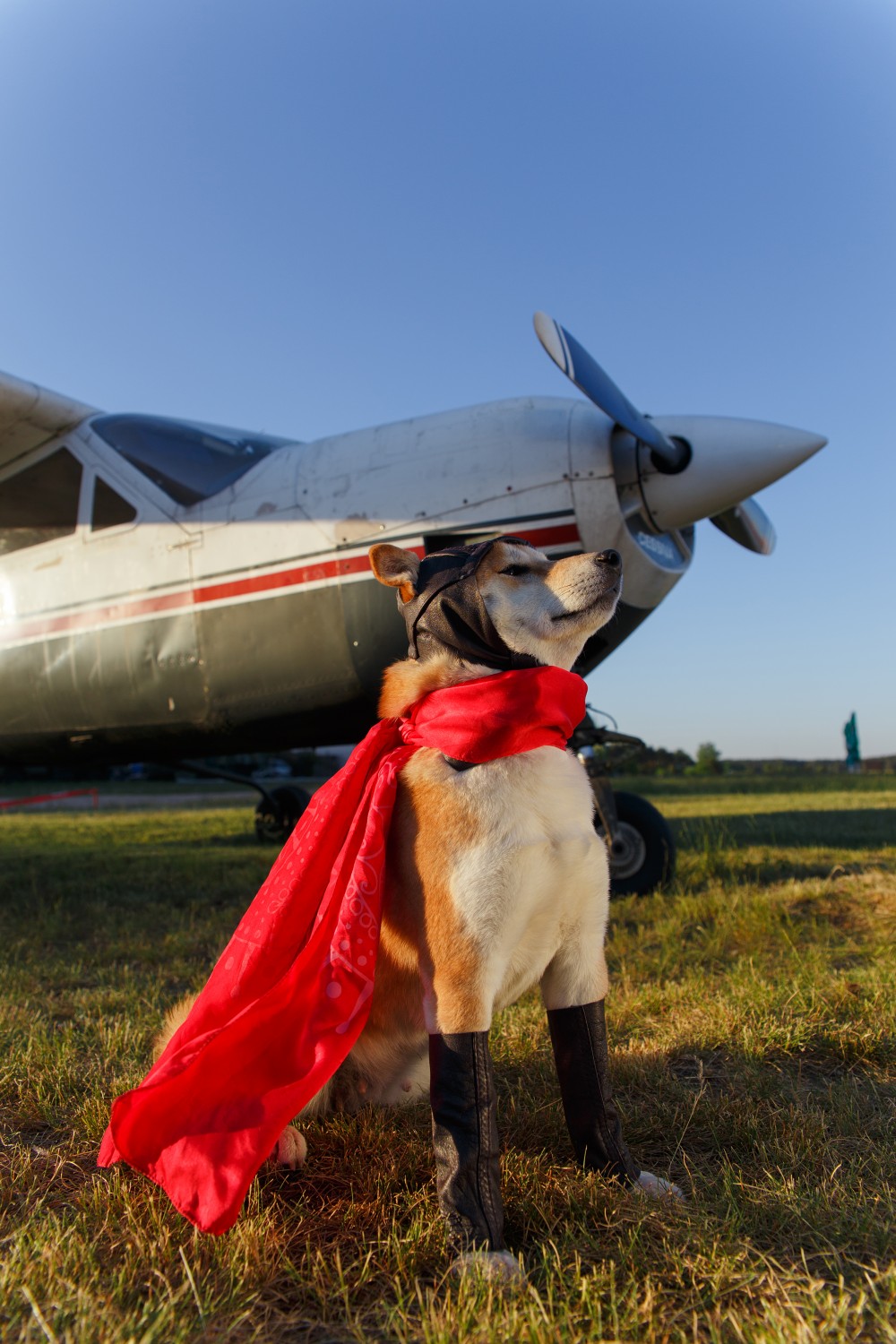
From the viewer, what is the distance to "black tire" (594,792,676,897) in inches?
191

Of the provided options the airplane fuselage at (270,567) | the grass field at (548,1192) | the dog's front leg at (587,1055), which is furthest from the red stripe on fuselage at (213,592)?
the dog's front leg at (587,1055)

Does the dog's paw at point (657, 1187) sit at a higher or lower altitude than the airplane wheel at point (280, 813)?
lower

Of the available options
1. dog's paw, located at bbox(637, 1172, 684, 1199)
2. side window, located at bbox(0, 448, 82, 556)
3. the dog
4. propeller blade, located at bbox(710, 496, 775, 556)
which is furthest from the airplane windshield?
dog's paw, located at bbox(637, 1172, 684, 1199)

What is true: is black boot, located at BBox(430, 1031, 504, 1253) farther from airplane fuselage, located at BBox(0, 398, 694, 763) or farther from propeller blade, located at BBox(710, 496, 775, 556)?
propeller blade, located at BBox(710, 496, 775, 556)

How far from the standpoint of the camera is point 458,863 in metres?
1.51

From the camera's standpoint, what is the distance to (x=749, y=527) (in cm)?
552

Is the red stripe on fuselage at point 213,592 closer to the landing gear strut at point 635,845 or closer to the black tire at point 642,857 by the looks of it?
the landing gear strut at point 635,845

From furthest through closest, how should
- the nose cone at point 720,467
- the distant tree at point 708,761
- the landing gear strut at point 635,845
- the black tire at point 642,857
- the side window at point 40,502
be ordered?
the distant tree at point 708,761, the side window at point 40,502, the black tire at point 642,857, the landing gear strut at point 635,845, the nose cone at point 720,467

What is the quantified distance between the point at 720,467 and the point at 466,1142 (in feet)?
11.6

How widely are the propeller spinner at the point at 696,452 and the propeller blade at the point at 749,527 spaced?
1.27 m

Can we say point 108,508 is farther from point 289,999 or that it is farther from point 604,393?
point 289,999

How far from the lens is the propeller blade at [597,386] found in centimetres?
390

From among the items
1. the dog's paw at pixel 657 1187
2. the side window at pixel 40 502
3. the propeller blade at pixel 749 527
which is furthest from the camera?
the propeller blade at pixel 749 527

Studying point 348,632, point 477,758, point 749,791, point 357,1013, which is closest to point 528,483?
point 348,632
